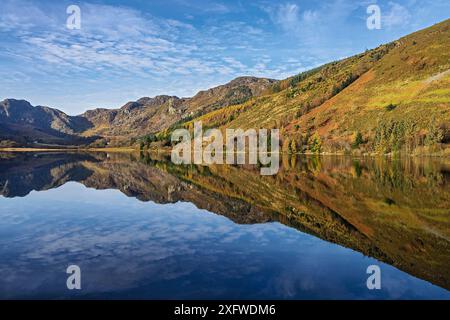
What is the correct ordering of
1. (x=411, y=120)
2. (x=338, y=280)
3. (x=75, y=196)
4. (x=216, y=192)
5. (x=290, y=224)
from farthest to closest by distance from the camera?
(x=411, y=120) → (x=216, y=192) → (x=75, y=196) → (x=290, y=224) → (x=338, y=280)

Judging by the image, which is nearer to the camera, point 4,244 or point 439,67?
point 4,244

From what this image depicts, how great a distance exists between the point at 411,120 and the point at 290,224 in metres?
137

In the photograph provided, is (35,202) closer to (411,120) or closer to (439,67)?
(411,120)

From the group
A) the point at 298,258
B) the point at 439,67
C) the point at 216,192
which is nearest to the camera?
the point at 298,258

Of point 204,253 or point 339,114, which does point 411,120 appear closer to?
point 339,114

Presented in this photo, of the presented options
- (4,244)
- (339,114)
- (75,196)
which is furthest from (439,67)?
(4,244)

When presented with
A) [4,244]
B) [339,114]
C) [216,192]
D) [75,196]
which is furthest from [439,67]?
[4,244]

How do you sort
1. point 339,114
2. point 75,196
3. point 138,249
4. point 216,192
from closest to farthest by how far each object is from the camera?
point 138,249
point 75,196
point 216,192
point 339,114

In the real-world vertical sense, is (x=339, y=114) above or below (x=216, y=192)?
above

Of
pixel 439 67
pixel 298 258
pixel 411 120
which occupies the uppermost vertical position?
pixel 439 67

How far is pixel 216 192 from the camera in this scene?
1719 inches

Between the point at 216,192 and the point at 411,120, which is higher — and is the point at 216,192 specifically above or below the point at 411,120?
below
